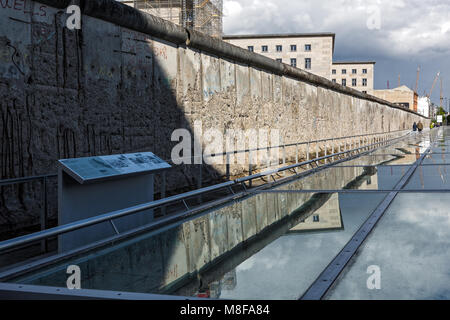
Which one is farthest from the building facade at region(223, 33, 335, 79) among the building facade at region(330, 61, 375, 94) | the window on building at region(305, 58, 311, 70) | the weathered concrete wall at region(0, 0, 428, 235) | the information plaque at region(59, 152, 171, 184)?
the information plaque at region(59, 152, 171, 184)

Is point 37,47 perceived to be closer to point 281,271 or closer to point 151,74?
point 151,74

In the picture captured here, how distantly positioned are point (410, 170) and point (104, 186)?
25.9 feet

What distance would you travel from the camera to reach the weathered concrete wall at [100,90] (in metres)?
6.21

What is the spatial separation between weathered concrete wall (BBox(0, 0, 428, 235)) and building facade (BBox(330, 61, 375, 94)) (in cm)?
8072

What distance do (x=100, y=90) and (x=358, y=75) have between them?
87.7 meters

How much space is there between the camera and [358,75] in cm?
9006

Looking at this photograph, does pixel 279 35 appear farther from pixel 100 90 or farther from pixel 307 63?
pixel 100 90

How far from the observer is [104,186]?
532cm

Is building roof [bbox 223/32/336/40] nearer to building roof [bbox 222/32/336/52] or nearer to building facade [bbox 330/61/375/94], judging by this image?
building roof [bbox 222/32/336/52]

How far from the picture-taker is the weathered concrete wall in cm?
621

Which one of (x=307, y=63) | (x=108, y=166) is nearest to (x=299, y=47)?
(x=307, y=63)

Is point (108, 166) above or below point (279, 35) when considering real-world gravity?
below

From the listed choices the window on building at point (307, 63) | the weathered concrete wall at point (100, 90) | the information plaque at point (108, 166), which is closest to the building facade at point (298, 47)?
the window on building at point (307, 63)

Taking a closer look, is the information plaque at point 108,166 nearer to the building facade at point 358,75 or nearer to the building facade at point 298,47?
the building facade at point 298,47
